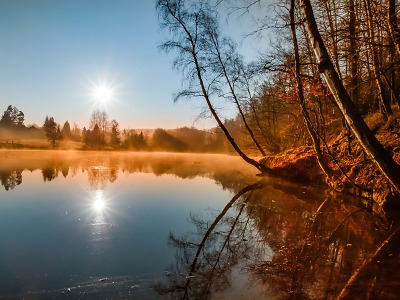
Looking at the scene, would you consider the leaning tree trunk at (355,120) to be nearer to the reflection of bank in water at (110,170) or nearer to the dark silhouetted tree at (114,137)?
the reflection of bank in water at (110,170)

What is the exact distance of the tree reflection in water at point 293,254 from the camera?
420 centimetres

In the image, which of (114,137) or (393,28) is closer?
(393,28)

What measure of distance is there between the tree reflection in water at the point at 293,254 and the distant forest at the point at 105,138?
66.6 m

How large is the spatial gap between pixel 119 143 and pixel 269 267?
85.3 metres

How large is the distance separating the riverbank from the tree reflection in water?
4.60 feet

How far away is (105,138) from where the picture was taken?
3698 inches

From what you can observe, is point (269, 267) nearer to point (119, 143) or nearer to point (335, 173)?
point (335, 173)

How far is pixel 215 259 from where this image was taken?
5363 mm

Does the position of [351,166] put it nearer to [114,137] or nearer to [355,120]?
[355,120]

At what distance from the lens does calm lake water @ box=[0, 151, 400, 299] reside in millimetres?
4188

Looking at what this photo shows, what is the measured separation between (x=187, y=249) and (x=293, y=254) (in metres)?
2.03

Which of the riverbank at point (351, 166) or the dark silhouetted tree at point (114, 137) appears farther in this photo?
the dark silhouetted tree at point (114, 137)

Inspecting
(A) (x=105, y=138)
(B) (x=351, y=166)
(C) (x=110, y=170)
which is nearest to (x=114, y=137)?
(A) (x=105, y=138)

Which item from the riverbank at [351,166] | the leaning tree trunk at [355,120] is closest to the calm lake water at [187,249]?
the riverbank at [351,166]
